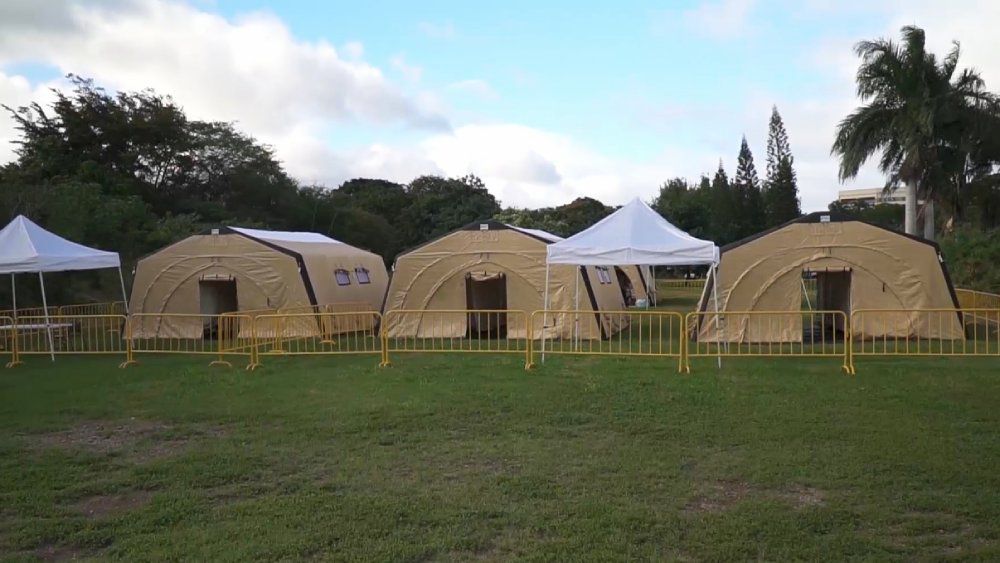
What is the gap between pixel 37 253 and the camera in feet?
50.6

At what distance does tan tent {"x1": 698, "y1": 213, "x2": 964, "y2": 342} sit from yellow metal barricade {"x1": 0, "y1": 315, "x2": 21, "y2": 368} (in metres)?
12.9

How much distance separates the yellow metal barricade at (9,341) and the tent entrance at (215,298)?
154 inches

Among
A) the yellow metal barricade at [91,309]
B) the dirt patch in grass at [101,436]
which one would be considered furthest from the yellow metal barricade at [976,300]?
the yellow metal barricade at [91,309]

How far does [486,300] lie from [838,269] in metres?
8.11

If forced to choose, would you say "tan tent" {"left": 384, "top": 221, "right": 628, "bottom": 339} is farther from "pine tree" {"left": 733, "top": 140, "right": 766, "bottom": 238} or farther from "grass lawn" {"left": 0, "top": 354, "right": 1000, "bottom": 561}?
"pine tree" {"left": 733, "top": 140, "right": 766, "bottom": 238}

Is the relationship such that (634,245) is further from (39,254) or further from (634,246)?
(39,254)

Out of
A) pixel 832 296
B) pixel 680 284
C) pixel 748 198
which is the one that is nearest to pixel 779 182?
pixel 748 198

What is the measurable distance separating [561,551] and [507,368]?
769 cm

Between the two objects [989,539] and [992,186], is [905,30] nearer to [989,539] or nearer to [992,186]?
[992,186]

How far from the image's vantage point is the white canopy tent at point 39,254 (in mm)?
15242

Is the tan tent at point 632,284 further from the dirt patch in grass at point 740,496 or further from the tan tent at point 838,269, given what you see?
the dirt patch in grass at point 740,496

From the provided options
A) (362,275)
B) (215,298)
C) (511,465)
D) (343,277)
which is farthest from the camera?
(362,275)

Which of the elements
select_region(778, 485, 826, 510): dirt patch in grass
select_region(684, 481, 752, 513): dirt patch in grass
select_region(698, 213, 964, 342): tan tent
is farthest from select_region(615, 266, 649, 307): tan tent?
select_region(778, 485, 826, 510): dirt patch in grass

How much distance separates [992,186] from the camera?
32531 mm
